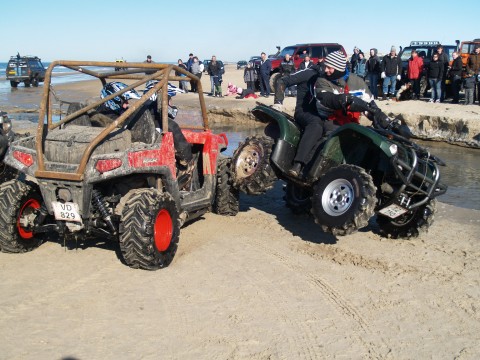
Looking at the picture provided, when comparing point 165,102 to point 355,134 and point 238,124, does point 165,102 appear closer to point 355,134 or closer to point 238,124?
point 355,134

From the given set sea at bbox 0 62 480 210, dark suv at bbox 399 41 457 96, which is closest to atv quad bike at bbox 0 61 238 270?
sea at bbox 0 62 480 210

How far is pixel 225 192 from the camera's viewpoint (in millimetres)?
7414

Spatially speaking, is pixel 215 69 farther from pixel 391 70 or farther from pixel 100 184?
A: pixel 100 184

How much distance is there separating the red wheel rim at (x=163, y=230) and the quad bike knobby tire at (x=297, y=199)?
2472mm

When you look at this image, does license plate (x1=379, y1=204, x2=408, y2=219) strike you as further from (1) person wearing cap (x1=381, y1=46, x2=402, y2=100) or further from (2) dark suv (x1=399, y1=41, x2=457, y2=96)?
(2) dark suv (x1=399, y1=41, x2=457, y2=96)

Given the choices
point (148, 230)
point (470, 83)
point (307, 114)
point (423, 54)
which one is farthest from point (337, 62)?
point (423, 54)

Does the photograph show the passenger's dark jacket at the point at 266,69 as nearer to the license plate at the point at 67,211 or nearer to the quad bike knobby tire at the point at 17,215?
the quad bike knobby tire at the point at 17,215

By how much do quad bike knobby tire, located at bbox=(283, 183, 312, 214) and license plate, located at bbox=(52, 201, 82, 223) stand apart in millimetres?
3234

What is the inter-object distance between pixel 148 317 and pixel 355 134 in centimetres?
305

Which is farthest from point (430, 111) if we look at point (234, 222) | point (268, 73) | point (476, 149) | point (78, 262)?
point (78, 262)

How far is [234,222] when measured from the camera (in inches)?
290

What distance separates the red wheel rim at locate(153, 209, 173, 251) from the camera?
Result: 17.7ft

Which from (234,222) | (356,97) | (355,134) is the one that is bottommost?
(234,222)

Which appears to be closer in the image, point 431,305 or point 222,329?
point 222,329
